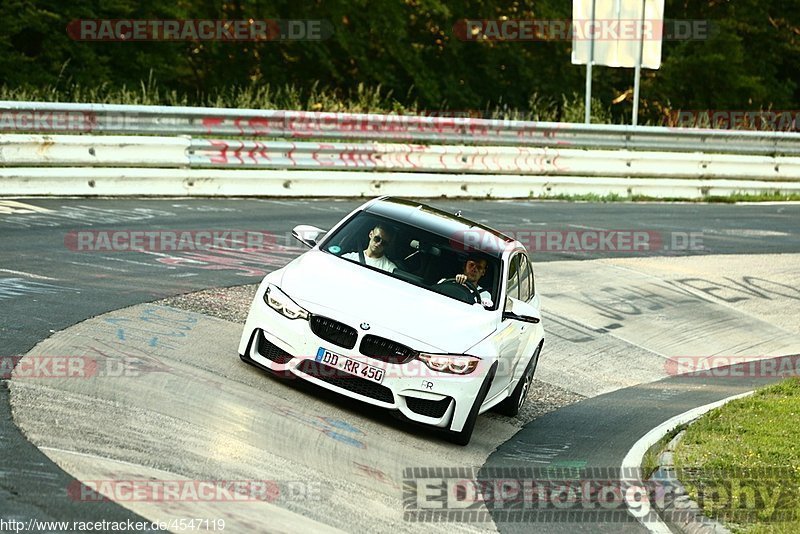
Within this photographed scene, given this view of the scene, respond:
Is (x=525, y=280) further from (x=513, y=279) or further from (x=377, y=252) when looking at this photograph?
(x=377, y=252)

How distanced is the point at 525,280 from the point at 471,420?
225 centimetres

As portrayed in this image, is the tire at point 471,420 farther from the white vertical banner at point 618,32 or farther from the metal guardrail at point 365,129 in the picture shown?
the white vertical banner at point 618,32

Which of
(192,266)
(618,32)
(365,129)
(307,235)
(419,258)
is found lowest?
(192,266)

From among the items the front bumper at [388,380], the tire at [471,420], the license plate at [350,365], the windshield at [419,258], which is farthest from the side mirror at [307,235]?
the tire at [471,420]

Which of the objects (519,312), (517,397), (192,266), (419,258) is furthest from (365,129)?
(519,312)

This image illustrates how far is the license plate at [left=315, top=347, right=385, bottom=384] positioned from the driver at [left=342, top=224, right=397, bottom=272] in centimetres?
125

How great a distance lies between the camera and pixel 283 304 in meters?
9.72

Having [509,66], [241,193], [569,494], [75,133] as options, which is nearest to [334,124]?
[241,193]

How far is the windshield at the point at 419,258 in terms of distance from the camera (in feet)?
34.0

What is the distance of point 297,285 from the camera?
388 inches

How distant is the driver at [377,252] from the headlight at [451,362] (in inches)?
51.0

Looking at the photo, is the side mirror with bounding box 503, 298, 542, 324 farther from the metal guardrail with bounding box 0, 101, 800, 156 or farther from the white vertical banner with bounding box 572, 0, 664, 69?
the white vertical banner with bounding box 572, 0, 664, 69

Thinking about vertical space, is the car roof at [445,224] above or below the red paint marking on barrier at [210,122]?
above

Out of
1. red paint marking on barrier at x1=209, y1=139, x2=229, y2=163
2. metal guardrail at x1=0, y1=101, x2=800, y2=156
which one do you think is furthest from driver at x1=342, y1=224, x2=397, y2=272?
red paint marking on barrier at x1=209, y1=139, x2=229, y2=163
